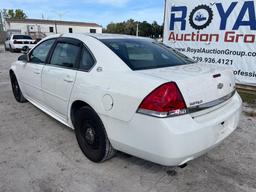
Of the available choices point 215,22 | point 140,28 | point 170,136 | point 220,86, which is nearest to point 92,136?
point 170,136

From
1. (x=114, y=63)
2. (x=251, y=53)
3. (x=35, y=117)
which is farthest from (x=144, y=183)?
(x=251, y=53)

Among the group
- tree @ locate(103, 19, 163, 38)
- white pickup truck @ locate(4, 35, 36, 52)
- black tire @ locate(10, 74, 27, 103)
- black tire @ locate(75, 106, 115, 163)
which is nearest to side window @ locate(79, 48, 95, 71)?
black tire @ locate(75, 106, 115, 163)

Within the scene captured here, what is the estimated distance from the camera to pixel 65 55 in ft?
10.1

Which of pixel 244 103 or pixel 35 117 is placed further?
pixel 244 103

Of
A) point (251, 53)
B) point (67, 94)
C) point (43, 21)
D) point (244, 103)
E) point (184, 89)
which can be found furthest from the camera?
point (43, 21)

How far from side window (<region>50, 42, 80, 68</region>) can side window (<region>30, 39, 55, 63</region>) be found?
272 mm

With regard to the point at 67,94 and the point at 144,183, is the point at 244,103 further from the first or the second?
the point at 67,94

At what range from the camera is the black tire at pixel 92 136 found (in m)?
2.46

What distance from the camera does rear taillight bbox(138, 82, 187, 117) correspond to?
189 cm

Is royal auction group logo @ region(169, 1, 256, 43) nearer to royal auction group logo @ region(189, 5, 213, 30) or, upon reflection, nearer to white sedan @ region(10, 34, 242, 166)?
royal auction group logo @ region(189, 5, 213, 30)

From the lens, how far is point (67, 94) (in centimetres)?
285

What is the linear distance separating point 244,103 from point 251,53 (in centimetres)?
181

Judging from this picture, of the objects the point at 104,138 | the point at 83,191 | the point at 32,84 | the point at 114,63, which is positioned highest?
the point at 114,63

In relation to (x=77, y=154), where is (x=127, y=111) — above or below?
above
